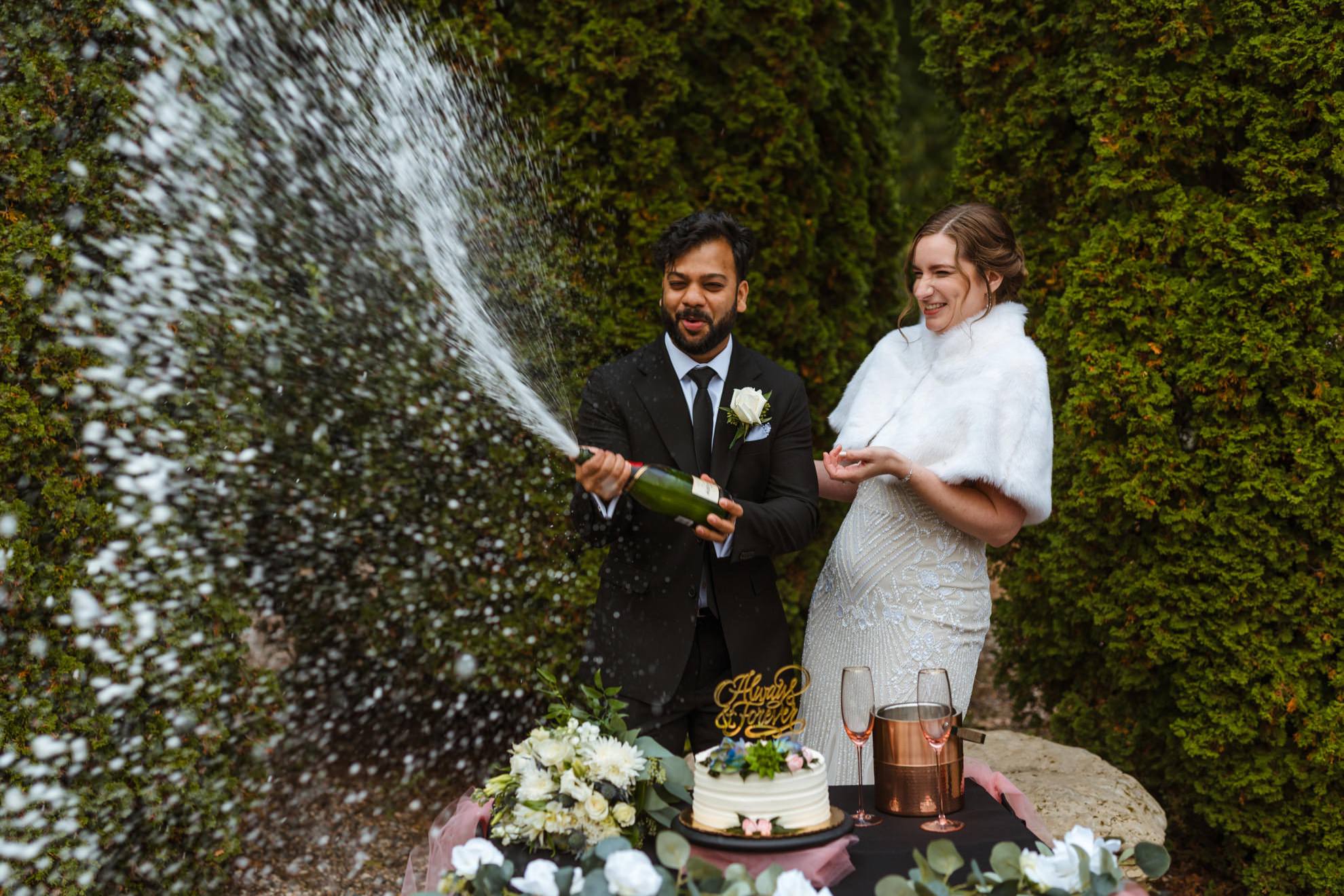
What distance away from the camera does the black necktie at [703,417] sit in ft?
11.5

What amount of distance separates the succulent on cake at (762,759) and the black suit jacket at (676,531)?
Answer: 2.72ft

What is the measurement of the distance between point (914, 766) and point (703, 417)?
1.27 meters

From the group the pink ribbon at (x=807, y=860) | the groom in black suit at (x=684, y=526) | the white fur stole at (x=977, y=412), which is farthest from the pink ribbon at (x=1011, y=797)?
the white fur stole at (x=977, y=412)

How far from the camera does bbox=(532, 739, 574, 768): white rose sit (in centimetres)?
259

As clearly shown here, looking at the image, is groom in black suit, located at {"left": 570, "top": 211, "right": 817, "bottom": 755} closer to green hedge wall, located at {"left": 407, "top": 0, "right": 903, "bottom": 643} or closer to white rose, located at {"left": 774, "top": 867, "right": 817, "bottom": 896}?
white rose, located at {"left": 774, "top": 867, "right": 817, "bottom": 896}

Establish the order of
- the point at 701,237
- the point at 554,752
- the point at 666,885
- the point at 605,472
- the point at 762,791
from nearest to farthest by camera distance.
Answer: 1. the point at 666,885
2. the point at 762,791
3. the point at 554,752
4. the point at 605,472
5. the point at 701,237

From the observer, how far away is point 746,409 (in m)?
3.32

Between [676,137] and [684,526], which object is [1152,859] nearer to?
[684,526]

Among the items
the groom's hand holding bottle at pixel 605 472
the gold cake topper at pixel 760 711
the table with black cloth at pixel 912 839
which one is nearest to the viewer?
the table with black cloth at pixel 912 839

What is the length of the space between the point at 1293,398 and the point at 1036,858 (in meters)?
2.85

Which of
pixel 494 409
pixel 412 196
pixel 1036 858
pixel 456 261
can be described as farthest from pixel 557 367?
pixel 1036 858

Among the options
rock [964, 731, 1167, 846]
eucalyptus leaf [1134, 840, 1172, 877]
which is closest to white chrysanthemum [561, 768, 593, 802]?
eucalyptus leaf [1134, 840, 1172, 877]

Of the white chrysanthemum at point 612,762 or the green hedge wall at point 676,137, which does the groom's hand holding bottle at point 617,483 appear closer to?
the white chrysanthemum at point 612,762

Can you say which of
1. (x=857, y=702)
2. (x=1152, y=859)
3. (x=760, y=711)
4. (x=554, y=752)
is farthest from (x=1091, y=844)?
(x=554, y=752)
